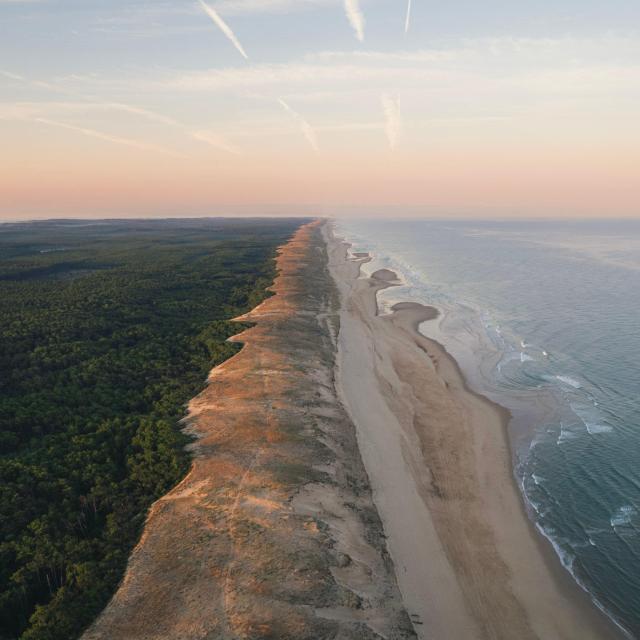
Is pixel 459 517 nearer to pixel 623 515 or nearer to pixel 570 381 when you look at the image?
pixel 623 515

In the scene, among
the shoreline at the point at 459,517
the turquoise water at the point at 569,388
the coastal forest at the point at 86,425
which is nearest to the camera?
the shoreline at the point at 459,517

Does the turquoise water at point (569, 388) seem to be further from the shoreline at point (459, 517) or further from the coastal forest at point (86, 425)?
the coastal forest at point (86, 425)

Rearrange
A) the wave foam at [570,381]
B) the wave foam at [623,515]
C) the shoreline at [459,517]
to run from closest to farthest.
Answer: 1. the shoreline at [459,517]
2. the wave foam at [623,515]
3. the wave foam at [570,381]

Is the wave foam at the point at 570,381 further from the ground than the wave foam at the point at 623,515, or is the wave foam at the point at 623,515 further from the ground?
the wave foam at the point at 570,381

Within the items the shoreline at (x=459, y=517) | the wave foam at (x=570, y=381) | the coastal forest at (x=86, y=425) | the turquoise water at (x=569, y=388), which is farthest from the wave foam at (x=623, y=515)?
the coastal forest at (x=86, y=425)

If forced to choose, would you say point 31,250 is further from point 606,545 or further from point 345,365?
point 606,545

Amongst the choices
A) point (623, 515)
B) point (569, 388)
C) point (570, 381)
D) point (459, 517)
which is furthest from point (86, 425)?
point (570, 381)
